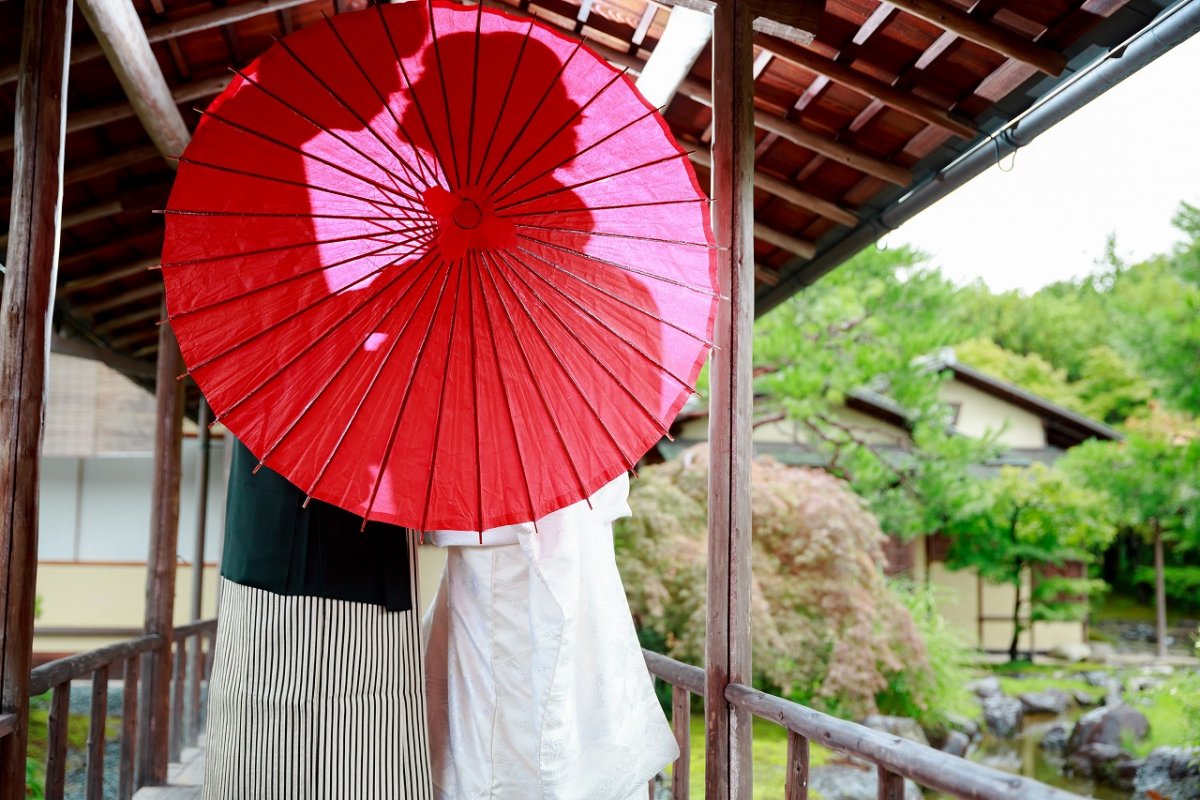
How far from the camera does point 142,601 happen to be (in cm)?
994

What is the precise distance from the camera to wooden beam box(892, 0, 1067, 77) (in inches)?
111

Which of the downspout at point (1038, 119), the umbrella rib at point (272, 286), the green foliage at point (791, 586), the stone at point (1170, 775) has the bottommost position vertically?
the stone at point (1170, 775)

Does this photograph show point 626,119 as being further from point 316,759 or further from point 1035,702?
point 1035,702

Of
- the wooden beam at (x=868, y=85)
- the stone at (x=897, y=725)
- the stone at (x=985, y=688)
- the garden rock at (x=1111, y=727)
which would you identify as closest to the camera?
the wooden beam at (x=868, y=85)

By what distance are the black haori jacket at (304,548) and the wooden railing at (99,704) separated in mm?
706

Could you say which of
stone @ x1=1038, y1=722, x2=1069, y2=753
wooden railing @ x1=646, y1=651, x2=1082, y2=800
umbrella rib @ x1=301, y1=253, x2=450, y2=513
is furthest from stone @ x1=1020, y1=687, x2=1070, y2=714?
umbrella rib @ x1=301, y1=253, x2=450, y2=513

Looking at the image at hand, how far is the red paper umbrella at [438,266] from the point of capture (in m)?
1.96

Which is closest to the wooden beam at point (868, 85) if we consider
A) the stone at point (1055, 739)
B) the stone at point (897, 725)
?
the stone at point (897, 725)

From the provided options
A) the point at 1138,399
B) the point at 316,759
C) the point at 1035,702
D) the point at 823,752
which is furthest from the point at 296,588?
the point at 1138,399

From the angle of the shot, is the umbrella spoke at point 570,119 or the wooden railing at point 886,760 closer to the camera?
the wooden railing at point 886,760

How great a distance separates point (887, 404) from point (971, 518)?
2.25 metres

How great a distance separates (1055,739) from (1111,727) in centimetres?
81

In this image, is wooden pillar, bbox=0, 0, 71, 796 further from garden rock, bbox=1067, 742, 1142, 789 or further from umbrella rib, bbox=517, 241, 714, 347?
garden rock, bbox=1067, 742, 1142, 789

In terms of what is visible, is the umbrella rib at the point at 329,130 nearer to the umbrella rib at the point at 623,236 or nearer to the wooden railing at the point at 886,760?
the umbrella rib at the point at 623,236
